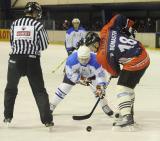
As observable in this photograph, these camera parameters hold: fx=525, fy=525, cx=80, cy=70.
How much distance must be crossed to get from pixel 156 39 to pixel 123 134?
40.4 feet

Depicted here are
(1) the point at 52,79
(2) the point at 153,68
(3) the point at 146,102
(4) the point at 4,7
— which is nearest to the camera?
(3) the point at 146,102

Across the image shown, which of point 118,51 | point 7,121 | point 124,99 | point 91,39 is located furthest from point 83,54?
point 7,121

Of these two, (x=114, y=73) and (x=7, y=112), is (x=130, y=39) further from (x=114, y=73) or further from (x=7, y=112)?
(x=7, y=112)

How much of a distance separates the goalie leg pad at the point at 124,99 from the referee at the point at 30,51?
61cm

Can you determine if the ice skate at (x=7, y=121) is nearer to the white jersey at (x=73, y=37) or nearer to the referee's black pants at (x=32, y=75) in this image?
the referee's black pants at (x=32, y=75)

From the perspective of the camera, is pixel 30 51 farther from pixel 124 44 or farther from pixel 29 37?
pixel 124 44

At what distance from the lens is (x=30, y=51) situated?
14.1ft

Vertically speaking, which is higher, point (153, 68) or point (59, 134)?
point (59, 134)

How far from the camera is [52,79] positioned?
28.1 feet

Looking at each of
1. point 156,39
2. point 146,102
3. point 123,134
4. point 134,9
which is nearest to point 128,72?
point 123,134

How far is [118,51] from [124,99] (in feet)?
1.31

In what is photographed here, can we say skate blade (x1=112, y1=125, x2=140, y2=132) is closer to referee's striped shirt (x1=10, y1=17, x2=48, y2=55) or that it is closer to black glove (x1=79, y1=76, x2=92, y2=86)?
black glove (x1=79, y1=76, x2=92, y2=86)

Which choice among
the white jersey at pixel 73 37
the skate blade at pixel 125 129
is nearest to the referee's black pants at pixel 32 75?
the skate blade at pixel 125 129

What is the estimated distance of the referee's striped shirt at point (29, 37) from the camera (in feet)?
14.1
